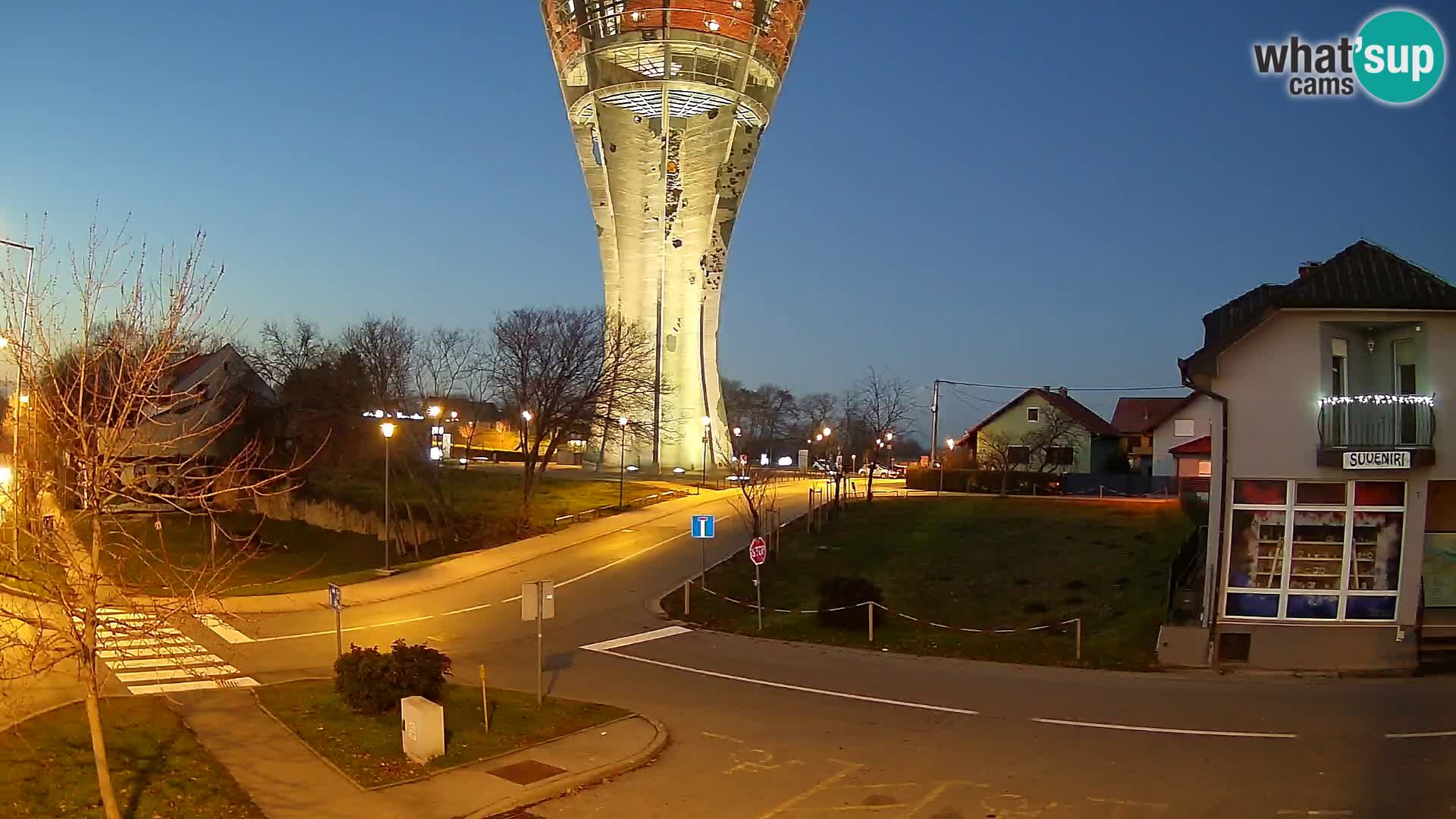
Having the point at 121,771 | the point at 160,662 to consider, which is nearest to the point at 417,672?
the point at 121,771

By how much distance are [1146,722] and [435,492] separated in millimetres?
39329

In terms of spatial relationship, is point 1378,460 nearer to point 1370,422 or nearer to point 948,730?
point 1370,422

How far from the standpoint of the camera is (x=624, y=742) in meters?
14.4

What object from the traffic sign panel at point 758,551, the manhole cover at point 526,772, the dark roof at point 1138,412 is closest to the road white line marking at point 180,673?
the manhole cover at point 526,772

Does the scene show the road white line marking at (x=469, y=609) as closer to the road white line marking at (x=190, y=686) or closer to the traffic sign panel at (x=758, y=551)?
the traffic sign panel at (x=758, y=551)

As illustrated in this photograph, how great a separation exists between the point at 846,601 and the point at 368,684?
40.9 feet

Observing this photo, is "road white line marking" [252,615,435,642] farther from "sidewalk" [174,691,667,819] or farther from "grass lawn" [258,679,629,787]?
"sidewalk" [174,691,667,819]

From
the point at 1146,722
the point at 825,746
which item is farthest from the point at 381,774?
the point at 1146,722

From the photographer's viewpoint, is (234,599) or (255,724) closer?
(255,724)

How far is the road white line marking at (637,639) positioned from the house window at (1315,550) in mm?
11900

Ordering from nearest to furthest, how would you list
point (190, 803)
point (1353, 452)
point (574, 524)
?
1. point (190, 803)
2. point (1353, 452)
3. point (574, 524)

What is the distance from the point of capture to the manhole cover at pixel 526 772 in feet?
41.8

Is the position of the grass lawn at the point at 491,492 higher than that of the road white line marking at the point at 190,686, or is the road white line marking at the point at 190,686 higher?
the grass lawn at the point at 491,492

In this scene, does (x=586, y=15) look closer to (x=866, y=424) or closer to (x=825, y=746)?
(x=866, y=424)
